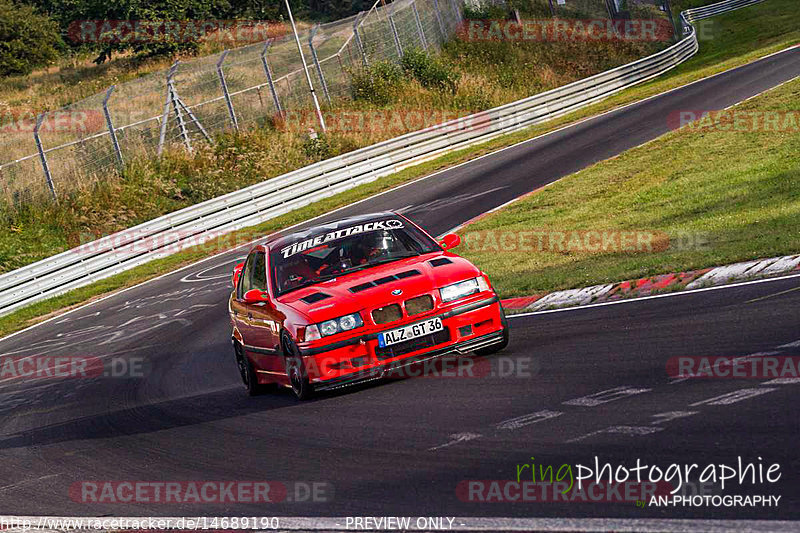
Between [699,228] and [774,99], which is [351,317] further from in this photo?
[774,99]

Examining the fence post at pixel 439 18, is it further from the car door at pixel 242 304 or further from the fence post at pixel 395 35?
the car door at pixel 242 304

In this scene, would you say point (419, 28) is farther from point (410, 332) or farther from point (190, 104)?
point (410, 332)

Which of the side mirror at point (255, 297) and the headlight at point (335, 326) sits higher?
the side mirror at point (255, 297)

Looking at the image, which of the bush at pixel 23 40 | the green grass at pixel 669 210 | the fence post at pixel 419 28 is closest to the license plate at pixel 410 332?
the green grass at pixel 669 210

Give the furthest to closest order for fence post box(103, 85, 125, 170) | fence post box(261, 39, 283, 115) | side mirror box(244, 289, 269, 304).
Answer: fence post box(261, 39, 283, 115) → fence post box(103, 85, 125, 170) → side mirror box(244, 289, 269, 304)

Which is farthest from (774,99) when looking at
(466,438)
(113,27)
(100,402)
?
(113,27)

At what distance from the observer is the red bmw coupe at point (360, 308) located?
852 cm

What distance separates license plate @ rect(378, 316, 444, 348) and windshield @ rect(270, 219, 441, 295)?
1241 mm

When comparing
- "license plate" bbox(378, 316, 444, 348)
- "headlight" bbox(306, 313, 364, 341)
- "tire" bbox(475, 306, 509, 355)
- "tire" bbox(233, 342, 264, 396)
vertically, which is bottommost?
"tire" bbox(233, 342, 264, 396)

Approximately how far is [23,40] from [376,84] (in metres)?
26.3

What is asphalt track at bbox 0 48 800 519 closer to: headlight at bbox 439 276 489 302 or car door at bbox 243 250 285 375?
car door at bbox 243 250 285 375

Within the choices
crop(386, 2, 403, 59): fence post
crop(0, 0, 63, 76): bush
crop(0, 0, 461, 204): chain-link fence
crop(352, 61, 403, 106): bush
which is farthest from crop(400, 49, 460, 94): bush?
crop(0, 0, 63, 76): bush

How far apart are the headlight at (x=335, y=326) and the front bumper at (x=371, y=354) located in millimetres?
106

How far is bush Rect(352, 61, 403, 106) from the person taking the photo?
40719mm
